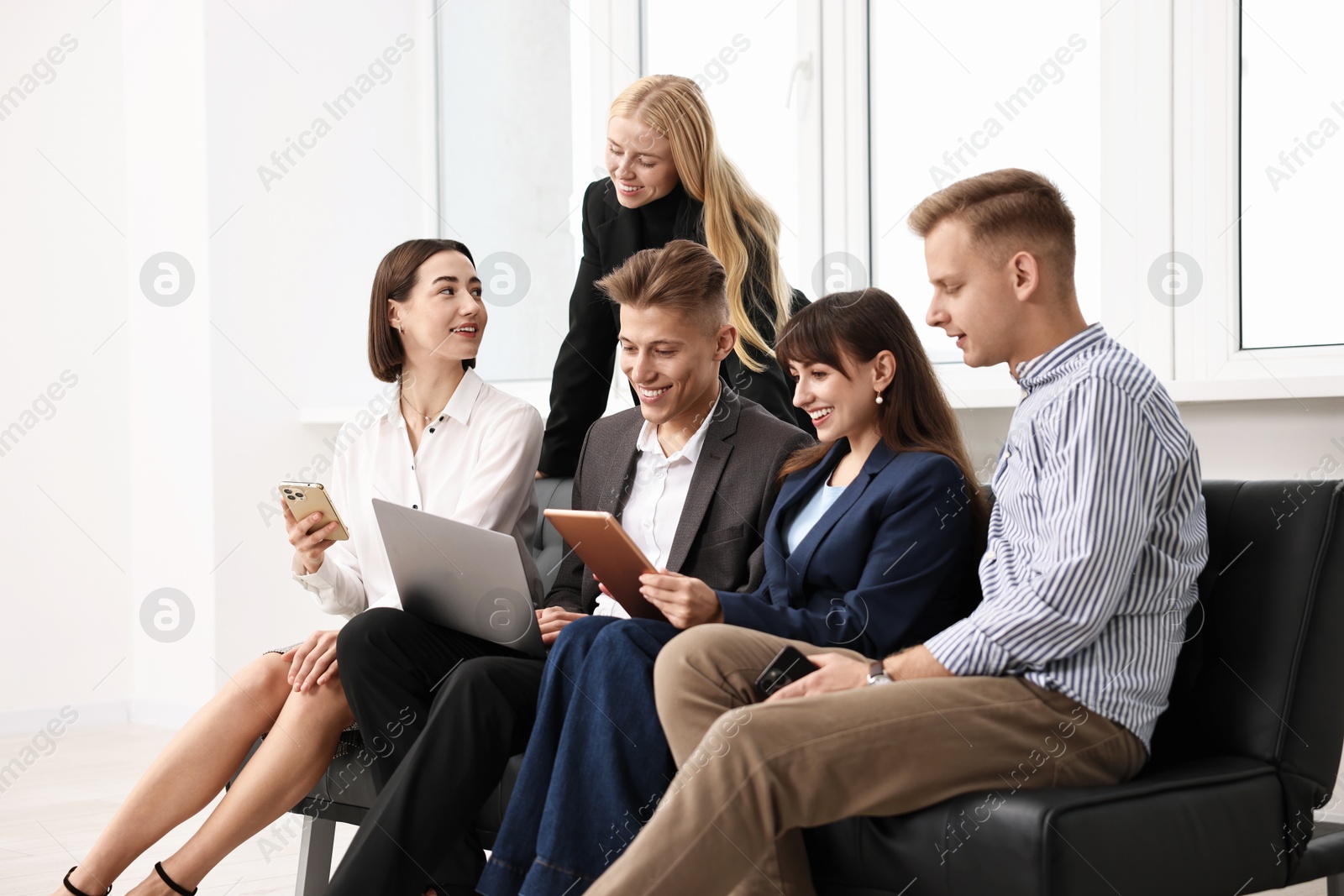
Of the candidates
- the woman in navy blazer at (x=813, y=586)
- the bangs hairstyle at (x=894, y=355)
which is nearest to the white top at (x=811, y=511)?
the woman in navy blazer at (x=813, y=586)

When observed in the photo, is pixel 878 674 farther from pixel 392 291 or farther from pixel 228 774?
pixel 392 291

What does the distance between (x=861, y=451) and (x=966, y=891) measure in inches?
30.1

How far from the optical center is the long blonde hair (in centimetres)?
266

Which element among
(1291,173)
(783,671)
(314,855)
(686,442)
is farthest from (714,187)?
(314,855)

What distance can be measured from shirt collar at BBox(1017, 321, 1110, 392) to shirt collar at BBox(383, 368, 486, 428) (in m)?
1.20

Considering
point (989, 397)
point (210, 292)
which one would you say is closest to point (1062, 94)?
point (989, 397)

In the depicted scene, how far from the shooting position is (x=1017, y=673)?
1.64 meters

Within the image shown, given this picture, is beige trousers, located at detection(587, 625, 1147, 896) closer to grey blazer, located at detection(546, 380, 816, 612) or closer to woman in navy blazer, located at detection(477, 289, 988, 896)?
woman in navy blazer, located at detection(477, 289, 988, 896)

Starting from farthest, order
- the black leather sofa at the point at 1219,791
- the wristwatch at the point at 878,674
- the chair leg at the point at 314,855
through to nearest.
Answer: the chair leg at the point at 314,855
the wristwatch at the point at 878,674
the black leather sofa at the point at 1219,791

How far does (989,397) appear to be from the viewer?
2781 millimetres

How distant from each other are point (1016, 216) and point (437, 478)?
1277mm

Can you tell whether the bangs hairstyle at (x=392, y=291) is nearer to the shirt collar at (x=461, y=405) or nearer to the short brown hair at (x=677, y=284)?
the shirt collar at (x=461, y=405)

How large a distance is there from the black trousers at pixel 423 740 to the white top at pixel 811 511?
0.45 m

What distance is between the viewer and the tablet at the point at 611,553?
6.07 ft
